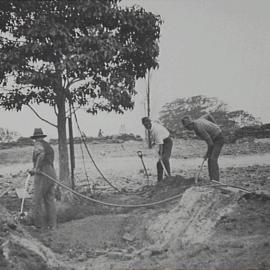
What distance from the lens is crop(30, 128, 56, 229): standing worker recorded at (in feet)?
23.5

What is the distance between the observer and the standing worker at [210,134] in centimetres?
782

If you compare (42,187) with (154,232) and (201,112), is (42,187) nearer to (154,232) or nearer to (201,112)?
(154,232)

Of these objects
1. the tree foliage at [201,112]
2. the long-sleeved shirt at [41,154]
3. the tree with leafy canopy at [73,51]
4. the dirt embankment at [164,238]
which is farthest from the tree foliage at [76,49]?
the tree foliage at [201,112]

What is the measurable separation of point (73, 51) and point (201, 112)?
14261mm

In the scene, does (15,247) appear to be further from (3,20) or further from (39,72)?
(3,20)

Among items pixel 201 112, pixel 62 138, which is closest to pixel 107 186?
pixel 62 138

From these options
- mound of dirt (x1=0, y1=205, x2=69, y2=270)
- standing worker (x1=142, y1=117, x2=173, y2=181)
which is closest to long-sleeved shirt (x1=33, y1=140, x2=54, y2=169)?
mound of dirt (x1=0, y1=205, x2=69, y2=270)

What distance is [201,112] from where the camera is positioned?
70.1ft

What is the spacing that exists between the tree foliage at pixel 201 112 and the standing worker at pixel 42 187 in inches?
397

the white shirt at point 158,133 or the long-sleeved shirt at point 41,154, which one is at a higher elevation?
the white shirt at point 158,133

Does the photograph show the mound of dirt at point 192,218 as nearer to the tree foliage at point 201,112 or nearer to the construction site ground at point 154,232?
the construction site ground at point 154,232

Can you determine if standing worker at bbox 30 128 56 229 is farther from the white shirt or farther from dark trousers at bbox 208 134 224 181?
dark trousers at bbox 208 134 224 181

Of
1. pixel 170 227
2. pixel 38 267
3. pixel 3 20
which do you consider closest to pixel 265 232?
pixel 170 227

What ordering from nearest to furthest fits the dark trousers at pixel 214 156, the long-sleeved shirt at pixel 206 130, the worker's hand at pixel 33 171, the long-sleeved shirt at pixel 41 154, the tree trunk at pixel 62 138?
the worker's hand at pixel 33 171 → the long-sleeved shirt at pixel 41 154 → the long-sleeved shirt at pixel 206 130 → the dark trousers at pixel 214 156 → the tree trunk at pixel 62 138
